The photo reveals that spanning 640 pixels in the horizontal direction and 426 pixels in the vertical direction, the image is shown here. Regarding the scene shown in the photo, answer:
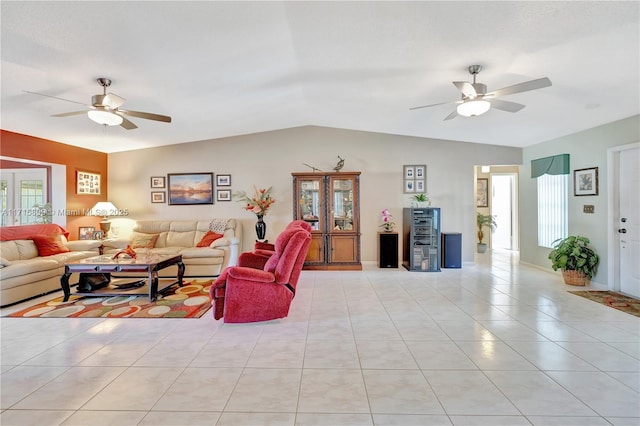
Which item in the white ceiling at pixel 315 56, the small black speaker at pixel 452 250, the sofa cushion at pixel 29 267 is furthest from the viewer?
the small black speaker at pixel 452 250

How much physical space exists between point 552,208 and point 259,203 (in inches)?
205

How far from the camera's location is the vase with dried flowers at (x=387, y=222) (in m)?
6.14

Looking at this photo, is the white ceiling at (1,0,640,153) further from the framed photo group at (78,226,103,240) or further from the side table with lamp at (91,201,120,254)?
the framed photo group at (78,226,103,240)

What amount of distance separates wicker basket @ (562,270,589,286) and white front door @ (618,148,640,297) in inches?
15.6

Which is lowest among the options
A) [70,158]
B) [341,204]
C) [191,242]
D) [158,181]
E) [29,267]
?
[29,267]

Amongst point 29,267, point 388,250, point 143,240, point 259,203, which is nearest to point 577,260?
point 388,250

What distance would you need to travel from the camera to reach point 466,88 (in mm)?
2955

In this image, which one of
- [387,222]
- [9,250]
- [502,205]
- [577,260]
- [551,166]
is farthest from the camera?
[502,205]

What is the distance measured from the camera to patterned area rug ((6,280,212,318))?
11.6ft

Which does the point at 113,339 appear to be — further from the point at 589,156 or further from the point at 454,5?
the point at 589,156

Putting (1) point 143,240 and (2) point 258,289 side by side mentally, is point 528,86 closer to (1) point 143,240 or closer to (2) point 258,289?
(2) point 258,289

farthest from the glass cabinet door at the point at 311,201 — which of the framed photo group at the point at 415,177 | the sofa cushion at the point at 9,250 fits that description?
the sofa cushion at the point at 9,250

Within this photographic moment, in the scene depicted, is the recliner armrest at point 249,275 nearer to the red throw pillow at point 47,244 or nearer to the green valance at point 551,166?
the red throw pillow at point 47,244

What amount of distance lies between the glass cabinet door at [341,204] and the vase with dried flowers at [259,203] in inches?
46.8
